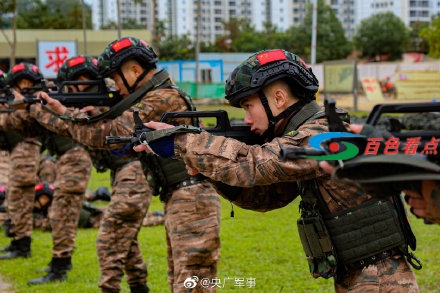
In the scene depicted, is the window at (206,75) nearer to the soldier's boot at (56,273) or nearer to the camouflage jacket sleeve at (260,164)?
the soldier's boot at (56,273)

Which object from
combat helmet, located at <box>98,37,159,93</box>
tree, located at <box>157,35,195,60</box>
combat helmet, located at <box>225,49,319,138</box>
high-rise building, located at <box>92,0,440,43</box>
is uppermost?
high-rise building, located at <box>92,0,440,43</box>

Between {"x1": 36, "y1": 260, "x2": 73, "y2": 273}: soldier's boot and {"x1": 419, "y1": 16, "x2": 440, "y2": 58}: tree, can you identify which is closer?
{"x1": 36, "y1": 260, "x2": 73, "y2": 273}: soldier's boot

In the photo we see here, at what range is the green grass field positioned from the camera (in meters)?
7.07

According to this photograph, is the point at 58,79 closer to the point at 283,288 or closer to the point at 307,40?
the point at 283,288

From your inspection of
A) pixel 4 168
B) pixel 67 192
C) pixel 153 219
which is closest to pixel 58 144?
pixel 67 192

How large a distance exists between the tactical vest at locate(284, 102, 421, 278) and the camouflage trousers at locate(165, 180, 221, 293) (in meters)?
1.52

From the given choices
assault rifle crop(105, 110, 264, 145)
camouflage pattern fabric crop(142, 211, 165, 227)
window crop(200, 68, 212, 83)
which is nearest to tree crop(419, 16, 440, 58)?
window crop(200, 68, 212, 83)

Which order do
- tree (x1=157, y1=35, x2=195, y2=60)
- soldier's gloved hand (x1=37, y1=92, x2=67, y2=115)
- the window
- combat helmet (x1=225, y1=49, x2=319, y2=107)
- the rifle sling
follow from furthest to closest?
tree (x1=157, y1=35, x2=195, y2=60)
the window
soldier's gloved hand (x1=37, y1=92, x2=67, y2=115)
the rifle sling
combat helmet (x1=225, y1=49, x2=319, y2=107)

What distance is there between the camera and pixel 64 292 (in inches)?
283

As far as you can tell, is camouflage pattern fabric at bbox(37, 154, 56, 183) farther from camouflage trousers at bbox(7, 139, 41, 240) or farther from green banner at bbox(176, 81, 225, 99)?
green banner at bbox(176, 81, 225, 99)

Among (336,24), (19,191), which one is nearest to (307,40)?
(336,24)

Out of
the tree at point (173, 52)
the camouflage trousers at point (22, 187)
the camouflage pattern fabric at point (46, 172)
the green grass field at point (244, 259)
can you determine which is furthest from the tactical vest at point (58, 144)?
the tree at point (173, 52)

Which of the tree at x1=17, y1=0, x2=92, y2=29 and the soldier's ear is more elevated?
the tree at x1=17, y1=0, x2=92, y2=29

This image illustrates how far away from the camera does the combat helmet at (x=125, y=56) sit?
215 inches
